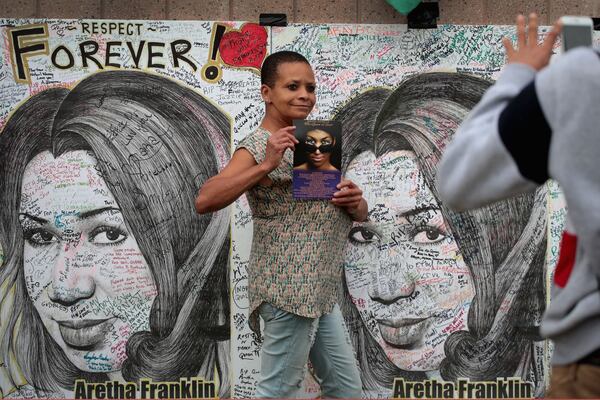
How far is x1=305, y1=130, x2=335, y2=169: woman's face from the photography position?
3854mm

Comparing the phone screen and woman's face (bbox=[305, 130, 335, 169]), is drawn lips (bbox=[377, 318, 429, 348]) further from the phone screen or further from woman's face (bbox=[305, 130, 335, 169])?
the phone screen

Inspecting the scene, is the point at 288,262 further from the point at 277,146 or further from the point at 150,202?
the point at 150,202

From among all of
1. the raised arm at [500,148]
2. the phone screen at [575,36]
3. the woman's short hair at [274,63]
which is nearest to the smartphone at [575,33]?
the phone screen at [575,36]

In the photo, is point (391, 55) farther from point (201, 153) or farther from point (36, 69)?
point (36, 69)

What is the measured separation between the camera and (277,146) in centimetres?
374

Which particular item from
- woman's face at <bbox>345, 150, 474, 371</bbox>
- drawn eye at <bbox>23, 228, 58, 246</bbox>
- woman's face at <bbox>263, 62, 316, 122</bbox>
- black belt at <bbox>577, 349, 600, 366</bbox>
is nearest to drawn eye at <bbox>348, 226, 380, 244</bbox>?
woman's face at <bbox>345, 150, 474, 371</bbox>

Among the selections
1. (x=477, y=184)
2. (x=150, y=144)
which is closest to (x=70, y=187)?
(x=150, y=144)

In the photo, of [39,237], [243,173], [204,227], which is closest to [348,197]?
[243,173]

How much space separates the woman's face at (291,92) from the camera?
4070 millimetres

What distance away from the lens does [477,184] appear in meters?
1.78

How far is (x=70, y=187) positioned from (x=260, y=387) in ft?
5.73

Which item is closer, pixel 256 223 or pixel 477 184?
pixel 477 184

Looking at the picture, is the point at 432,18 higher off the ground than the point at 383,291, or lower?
higher

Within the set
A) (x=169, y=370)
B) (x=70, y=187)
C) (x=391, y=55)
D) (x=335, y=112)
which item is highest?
(x=391, y=55)
